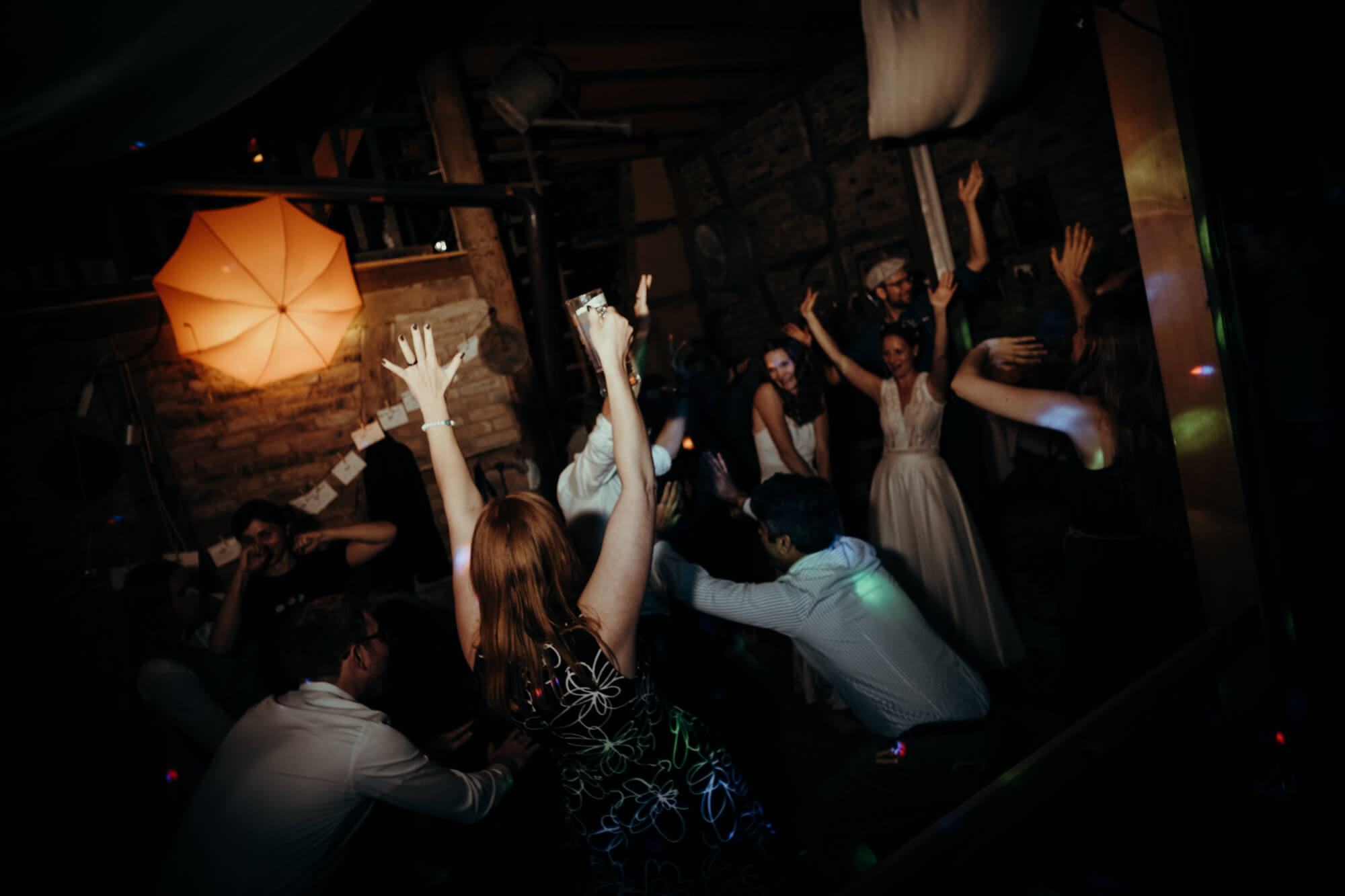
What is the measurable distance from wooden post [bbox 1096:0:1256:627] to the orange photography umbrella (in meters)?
3.88

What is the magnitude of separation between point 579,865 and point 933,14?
148 inches

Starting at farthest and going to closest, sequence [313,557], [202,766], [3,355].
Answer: [3,355] < [313,557] < [202,766]

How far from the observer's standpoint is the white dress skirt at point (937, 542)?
10.8 feet

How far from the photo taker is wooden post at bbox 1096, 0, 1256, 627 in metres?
2.04

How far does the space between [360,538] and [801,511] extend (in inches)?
105

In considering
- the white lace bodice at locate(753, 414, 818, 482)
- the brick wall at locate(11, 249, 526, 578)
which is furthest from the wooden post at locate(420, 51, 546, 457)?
the white lace bodice at locate(753, 414, 818, 482)

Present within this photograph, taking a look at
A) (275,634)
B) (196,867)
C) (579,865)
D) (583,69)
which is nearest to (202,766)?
(275,634)

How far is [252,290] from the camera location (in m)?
3.61

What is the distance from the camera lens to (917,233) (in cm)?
519

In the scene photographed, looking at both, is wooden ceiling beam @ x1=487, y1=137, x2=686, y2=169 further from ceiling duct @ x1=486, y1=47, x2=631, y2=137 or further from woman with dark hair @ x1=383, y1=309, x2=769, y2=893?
woman with dark hair @ x1=383, y1=309, x2=769, y2=893

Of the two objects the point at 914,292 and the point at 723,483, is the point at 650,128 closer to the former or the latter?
the point at 914,292

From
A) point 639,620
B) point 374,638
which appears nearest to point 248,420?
point 374,638

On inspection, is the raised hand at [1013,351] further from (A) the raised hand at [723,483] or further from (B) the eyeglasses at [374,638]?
(B) the eyeglasses at [374,638]

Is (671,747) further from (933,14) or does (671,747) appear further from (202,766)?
(933,14)
